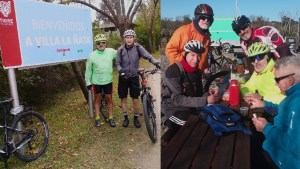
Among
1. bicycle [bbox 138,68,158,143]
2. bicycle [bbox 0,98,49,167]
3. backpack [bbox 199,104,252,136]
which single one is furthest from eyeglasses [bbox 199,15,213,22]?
bicycle [bbox 138,68,158,143]

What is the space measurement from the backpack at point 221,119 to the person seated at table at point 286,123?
128mm

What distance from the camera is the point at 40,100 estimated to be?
24.7 feet

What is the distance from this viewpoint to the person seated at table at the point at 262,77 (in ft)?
4.08

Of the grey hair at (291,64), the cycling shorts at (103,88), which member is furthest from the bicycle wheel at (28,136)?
the grey hair at (291,64)

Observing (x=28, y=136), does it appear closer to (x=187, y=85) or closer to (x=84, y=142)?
(x=84, y=142)

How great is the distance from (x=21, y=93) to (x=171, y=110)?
521 cm

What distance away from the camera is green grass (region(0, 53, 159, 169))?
452cm

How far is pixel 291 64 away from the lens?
3.82 ft

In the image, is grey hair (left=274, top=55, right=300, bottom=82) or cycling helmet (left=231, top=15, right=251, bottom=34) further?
cycling helmet (left=231, top=15, right=251, bottom=34)

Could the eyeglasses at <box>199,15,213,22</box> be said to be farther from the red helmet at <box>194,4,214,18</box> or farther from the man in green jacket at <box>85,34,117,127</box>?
the man in green jacket at <box>85,34,117,127</box>

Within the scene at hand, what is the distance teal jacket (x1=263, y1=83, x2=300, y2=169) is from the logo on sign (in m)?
3.68

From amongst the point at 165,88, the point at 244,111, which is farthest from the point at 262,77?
the point at 165,88

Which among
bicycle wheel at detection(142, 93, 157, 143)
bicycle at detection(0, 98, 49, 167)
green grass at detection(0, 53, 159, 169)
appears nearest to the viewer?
bicycle at detection(0, 98, 49, 167)

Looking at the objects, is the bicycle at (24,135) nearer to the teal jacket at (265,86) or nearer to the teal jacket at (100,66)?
the teal jacket at (100,66)
